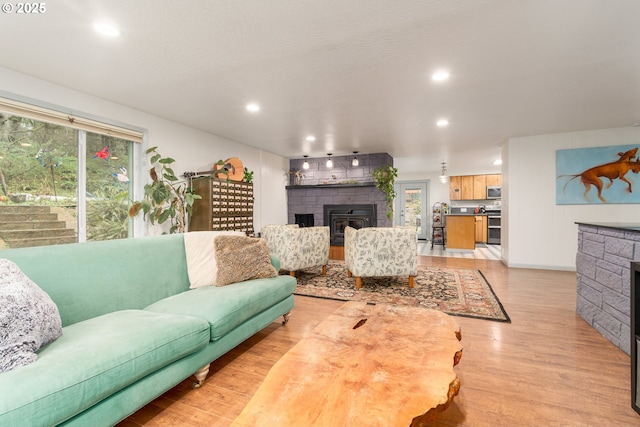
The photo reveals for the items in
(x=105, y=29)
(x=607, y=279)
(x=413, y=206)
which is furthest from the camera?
(x=413, y=206)

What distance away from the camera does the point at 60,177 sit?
3080 millimetres

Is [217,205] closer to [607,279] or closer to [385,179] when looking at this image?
[385,179]

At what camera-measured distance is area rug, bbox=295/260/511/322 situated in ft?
9.92

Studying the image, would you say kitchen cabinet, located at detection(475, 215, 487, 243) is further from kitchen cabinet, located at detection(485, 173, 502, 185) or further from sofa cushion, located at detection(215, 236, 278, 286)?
sofa cushion, located at detection(215, 236, 278, 286)

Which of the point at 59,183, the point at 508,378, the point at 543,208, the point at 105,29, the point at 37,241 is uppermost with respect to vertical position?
the point at 105,29

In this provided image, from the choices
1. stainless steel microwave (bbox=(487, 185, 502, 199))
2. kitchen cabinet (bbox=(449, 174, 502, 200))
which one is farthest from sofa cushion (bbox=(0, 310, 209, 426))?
stainless steel microwave (bbox=(487, 185, 502, 199))

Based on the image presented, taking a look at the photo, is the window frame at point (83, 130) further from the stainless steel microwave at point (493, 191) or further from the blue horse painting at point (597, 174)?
the stainless steel microwave at point (493, 191)

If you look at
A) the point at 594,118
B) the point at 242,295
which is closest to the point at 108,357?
the point at 242,295

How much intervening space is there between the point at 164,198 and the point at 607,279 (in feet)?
15.1

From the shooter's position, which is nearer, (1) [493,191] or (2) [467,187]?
(1) [493,191]

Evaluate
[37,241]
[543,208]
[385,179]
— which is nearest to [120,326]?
[37,241]

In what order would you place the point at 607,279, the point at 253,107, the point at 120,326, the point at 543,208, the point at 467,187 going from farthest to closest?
the point at 467,187 < the point at 543,208 < the point at 253,107 < the point at 607,279 < the point at 120,326

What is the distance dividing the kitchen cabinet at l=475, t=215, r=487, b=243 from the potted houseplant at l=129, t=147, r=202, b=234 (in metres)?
7.88

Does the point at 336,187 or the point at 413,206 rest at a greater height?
the point at 336,187
